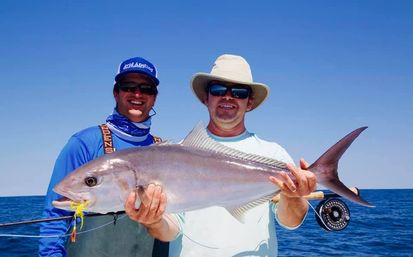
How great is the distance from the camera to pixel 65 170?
409 cm

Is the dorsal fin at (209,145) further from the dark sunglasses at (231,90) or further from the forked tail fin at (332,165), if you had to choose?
the dark sunglasses at (231,90)

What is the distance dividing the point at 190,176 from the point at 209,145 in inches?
17.3

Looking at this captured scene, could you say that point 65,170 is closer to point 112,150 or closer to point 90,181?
point 112,150

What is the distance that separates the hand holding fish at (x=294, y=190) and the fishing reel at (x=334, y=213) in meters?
2.75

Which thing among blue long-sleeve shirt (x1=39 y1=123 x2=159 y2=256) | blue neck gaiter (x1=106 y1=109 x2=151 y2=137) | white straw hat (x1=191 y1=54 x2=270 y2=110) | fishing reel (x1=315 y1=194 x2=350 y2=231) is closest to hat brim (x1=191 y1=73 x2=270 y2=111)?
white straw hat (x1=191 y1=54 x2=270 y2=110)

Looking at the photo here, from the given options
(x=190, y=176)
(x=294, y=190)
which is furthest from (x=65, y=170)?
(x=294, y=190)

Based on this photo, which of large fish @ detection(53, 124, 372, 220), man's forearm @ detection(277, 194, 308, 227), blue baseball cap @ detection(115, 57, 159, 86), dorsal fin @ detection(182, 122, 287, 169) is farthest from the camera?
blue baseball cap @ detection(115, 57, 159, 86)

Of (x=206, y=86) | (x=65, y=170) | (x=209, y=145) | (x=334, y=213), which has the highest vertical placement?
(x=206, y=86)

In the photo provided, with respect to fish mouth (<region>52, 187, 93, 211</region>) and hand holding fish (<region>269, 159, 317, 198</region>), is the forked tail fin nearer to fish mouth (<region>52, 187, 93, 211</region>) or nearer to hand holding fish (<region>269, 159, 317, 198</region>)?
hand holding fish (<region>269, 159, 317, 198</region>)

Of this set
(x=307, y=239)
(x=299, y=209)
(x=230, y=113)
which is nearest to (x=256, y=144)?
(x=230, y=113)

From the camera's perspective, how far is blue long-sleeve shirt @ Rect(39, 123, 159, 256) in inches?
156

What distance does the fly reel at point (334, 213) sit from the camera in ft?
22.3

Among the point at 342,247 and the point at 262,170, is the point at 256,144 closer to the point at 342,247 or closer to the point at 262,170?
the point at 262,170

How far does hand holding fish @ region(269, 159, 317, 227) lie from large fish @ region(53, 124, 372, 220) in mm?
96
